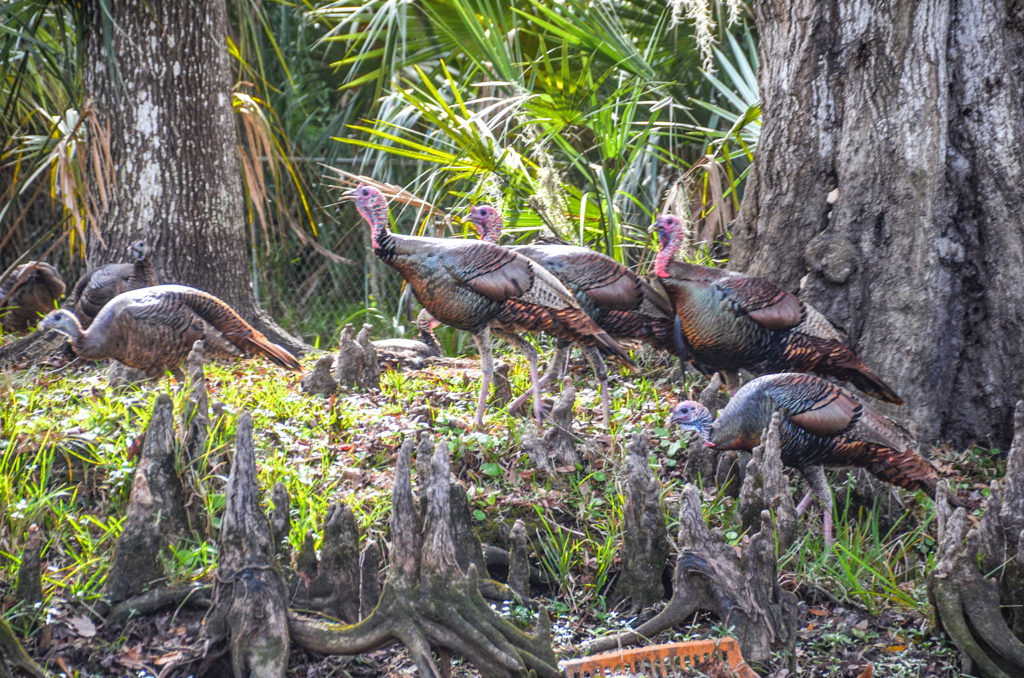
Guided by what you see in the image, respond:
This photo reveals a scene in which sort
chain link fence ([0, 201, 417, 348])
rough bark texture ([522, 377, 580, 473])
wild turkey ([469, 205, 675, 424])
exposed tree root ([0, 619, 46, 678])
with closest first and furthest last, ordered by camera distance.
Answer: exposed tree root ([0, 619, 46, 678])
rough bark texture ([522, 377, 580, 473])
wild turkey ([469, 205, 675, 424])
chain link fence ([0, 201, 417, 348])

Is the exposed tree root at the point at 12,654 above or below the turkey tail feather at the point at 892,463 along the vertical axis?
below

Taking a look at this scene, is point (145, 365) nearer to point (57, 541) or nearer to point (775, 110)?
point (57, 541)

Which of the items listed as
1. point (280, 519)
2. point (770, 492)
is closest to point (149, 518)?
point (280, 519)

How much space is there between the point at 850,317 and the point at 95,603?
391cm

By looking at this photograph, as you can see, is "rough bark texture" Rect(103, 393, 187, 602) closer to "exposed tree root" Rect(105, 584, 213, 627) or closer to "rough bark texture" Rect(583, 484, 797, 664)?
"exposed tree root" Rect(105, 584, 213, 627)

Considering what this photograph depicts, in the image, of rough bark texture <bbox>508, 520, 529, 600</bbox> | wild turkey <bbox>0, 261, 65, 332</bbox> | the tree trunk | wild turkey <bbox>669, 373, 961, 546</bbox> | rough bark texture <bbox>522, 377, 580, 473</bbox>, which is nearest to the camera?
rough bark texture <bbox>508, 520, 529, 600</bbox>

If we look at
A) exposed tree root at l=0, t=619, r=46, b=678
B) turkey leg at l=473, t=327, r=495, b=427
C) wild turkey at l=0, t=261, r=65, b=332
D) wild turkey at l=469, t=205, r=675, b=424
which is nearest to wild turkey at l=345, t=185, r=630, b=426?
turkey leg at l=473, t=327, r=495, b=427

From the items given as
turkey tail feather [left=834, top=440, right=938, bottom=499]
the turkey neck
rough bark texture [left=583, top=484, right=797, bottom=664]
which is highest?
the turkey neck

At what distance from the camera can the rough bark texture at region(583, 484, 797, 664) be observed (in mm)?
3676

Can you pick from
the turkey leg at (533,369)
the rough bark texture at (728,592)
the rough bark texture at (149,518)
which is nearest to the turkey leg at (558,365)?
the turkey leg at (533,369)

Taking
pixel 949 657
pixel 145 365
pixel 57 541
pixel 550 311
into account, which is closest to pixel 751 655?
Result: pixel 949 657

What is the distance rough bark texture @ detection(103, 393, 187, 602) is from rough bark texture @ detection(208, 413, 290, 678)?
441mm

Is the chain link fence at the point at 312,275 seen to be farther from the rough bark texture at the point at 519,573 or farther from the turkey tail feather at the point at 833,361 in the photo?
the rough bark texture at the point at 519,573

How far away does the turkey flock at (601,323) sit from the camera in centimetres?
455
